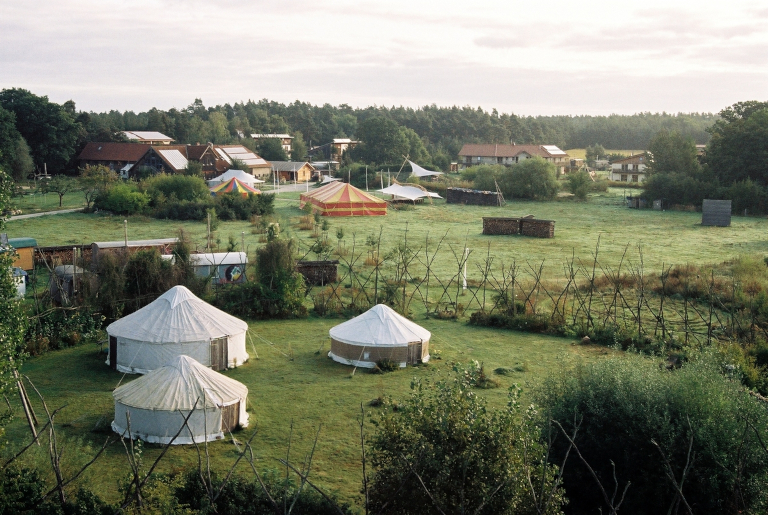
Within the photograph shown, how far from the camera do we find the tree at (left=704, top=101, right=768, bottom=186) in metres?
44.5

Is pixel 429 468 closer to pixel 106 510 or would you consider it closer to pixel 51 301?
pixel 106 510

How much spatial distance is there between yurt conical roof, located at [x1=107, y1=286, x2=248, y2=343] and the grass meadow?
0.89m

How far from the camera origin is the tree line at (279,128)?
182ft

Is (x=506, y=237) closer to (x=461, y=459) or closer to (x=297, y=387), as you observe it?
(x=297, y=387)

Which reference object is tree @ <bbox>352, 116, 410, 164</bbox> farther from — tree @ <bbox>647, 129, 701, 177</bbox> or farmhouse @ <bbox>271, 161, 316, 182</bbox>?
tree @ <bbox>647, 129, 701, 177</bbox>

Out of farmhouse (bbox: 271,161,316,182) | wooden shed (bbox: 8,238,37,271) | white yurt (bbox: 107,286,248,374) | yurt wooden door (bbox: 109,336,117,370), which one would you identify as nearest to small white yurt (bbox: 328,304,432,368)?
white yurt (bbox: 107,286,248,374)

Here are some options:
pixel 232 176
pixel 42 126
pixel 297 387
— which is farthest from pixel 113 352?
pixel 42 126

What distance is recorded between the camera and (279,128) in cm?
9444

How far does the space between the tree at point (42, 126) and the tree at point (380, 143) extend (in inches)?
1104

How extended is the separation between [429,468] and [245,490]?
2.34 m

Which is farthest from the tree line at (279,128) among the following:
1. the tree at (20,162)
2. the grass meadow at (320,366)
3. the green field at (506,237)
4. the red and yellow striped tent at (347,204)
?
the grass meadow at (320,366)

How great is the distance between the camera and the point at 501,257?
27.8m

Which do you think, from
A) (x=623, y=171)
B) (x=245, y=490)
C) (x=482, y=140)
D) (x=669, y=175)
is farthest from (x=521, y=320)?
(x=482, y=140)

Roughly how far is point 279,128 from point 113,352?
8172 cm
